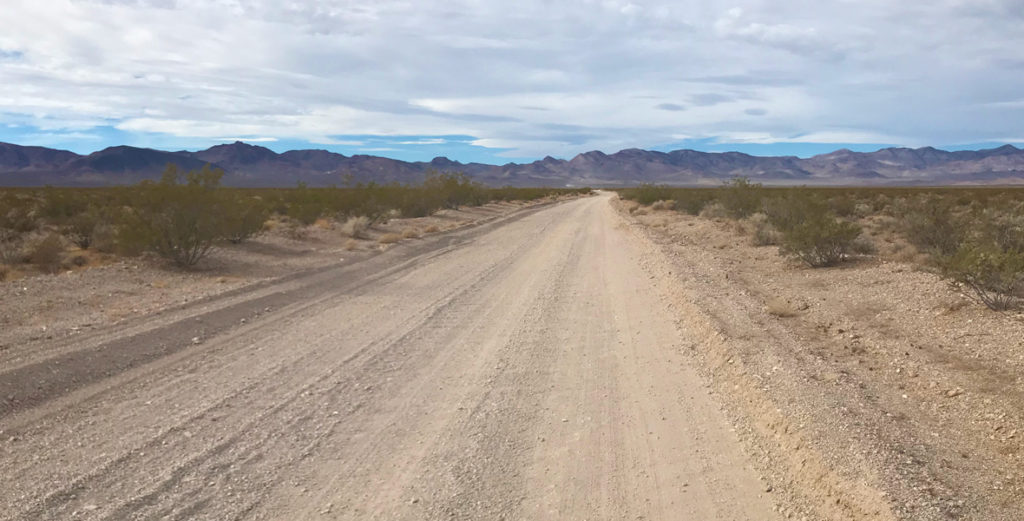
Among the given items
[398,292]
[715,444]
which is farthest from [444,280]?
[715,444]

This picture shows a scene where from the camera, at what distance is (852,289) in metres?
13.0

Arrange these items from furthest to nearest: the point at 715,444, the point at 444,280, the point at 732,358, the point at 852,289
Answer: the point at 444,280 → the point at 852,289 → the point at 732,358 → the point at 715,444

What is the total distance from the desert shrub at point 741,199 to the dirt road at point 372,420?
2558 cm

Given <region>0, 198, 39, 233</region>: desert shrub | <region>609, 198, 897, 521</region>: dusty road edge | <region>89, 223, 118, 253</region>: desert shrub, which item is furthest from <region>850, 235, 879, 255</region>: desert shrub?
<region>0, 198, 39, 233</region>: desert shrub

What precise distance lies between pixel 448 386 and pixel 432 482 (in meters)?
2.37

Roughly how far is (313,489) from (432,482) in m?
0.85

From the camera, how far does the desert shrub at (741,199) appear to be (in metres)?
35.2

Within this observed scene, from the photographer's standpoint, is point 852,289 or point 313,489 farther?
point 852,289

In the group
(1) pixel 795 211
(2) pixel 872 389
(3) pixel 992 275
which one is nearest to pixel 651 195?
(1) pixel 795 211

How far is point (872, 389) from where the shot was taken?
704cm

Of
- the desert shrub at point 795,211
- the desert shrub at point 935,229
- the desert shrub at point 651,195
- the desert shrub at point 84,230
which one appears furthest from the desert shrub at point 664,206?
the desert shrub at point 84,230

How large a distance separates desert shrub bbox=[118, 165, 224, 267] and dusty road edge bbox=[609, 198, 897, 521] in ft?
43.7

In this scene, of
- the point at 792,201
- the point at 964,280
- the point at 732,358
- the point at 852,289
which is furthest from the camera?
the point at 792,201

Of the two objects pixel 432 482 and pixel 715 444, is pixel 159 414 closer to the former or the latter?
pixel 432 482
